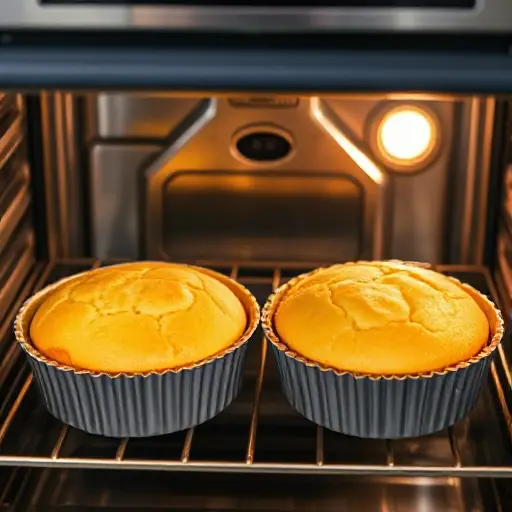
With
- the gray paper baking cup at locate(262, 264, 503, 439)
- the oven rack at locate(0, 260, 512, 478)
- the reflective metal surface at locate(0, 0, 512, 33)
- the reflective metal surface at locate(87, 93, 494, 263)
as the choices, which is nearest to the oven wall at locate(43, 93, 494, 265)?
the reflective metal surface at locate(87, 93, 494, 263)

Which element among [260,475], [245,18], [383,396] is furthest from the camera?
[260,475]

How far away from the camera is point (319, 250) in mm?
1434

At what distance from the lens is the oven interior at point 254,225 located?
3.96 feet

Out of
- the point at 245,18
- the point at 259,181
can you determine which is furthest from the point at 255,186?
the point at 245,18

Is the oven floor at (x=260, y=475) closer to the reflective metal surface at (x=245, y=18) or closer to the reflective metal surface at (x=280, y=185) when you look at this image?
the reflective metal surface at (x=280, y=185)

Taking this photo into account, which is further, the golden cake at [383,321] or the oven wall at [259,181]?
the oven wall at [259,181]

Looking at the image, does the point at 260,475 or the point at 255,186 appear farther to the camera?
the point at 255,186

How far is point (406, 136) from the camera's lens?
135 cm

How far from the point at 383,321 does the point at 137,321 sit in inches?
11.4

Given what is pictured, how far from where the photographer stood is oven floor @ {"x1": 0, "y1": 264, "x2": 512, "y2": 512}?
3.79 feet

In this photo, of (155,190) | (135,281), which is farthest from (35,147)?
(135,281)

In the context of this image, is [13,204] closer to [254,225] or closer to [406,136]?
[254,225]

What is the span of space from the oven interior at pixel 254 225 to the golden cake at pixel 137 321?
0.35 ft

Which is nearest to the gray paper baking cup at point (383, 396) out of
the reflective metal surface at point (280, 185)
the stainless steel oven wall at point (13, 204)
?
the reflective metal surface at point (280, 185)
